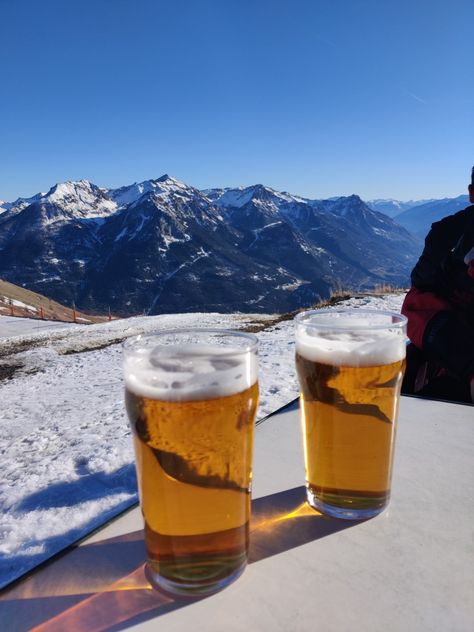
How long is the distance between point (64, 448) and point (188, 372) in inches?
106

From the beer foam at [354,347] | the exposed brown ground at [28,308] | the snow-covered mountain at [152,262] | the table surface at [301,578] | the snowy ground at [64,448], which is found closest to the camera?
the table surface at [301,578]

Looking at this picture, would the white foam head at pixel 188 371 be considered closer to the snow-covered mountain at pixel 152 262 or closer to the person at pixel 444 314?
the person at pixel 444 314

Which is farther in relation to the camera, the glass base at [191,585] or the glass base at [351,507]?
the glass base at [351,507]

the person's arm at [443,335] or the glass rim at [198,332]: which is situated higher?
the glass rim at [198,332]

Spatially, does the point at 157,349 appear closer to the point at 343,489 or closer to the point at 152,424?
the point at 152,424

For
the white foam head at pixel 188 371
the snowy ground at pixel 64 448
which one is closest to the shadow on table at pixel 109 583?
the snowy ground at pixel 64 448

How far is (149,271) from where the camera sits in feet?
497

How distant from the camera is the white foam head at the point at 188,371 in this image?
72 centimetres

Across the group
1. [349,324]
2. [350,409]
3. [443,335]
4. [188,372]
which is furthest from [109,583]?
[443,335]

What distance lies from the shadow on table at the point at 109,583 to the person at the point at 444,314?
1306 mm

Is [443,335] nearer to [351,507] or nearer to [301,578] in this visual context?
[351,507]

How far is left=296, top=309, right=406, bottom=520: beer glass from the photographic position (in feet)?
2.99

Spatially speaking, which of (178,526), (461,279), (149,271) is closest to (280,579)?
(178,526)

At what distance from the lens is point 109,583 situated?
807 mm
